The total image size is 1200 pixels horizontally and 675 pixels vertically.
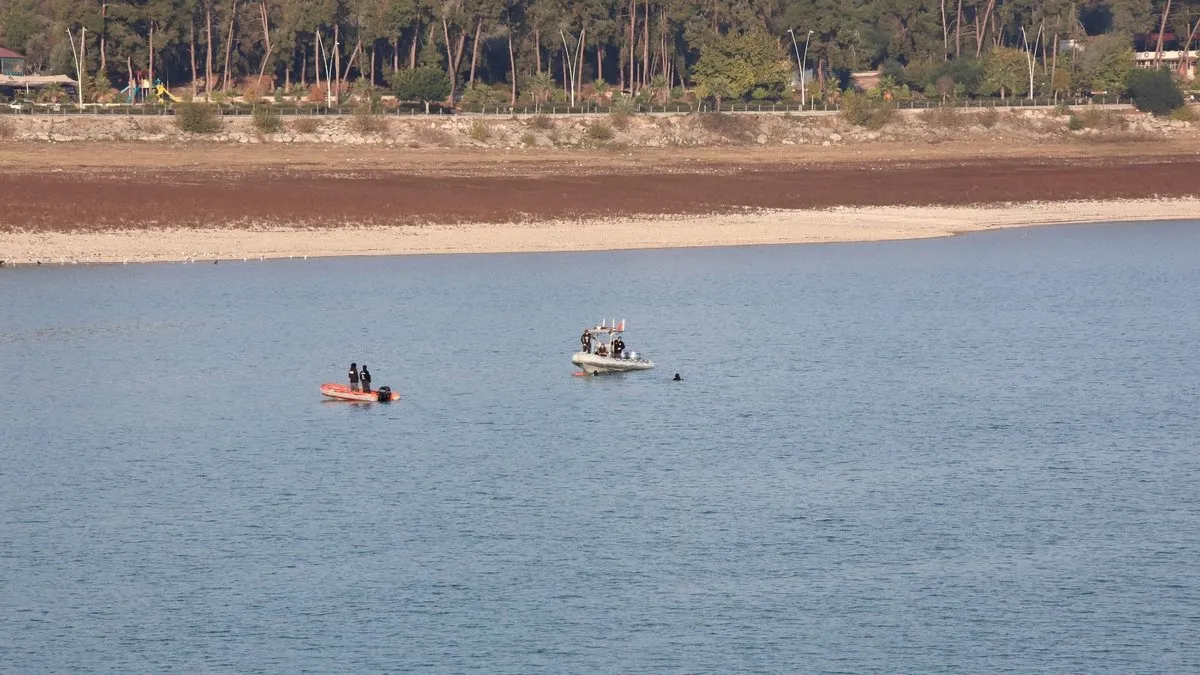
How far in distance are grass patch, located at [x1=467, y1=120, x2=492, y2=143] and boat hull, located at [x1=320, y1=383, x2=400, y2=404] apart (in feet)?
310

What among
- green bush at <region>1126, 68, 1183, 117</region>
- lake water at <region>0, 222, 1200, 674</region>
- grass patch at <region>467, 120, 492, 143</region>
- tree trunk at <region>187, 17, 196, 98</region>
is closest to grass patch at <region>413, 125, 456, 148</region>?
grass patch at <region>467, 120, 492, 143</region>

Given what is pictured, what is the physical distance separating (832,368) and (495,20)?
408ft

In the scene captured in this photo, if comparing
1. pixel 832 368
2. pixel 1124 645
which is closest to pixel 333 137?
pixel 832 368

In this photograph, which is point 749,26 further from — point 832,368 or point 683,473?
point 683,473

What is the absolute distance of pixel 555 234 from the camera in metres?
91.4

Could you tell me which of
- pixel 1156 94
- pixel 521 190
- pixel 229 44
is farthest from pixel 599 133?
pixel 1156 94

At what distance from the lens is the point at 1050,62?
651 feet

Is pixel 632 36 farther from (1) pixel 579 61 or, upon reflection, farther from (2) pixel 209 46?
(2) pixel 209 46

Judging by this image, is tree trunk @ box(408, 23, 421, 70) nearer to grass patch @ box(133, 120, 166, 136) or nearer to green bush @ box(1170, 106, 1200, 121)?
grass patch @ box(133, 120, 166, 136)

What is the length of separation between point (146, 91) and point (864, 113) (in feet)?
220

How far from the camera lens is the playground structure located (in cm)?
15712

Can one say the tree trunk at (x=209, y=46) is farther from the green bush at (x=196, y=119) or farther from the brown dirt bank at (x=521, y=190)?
the brown dirt bank at (x=521, y=190)

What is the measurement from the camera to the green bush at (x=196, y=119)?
136375mm

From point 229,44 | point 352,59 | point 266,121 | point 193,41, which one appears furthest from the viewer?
point 352,59
